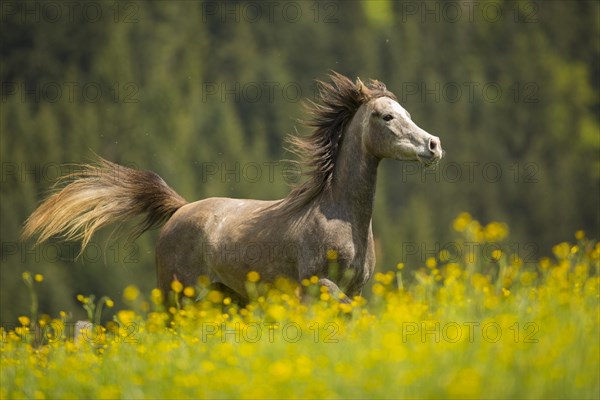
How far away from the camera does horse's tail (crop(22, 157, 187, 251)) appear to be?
11211 millimetres

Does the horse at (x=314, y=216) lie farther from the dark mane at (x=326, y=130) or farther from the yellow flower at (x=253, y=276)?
the yellow flower at (x=253, y=276)

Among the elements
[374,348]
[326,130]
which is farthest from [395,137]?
[374,348]

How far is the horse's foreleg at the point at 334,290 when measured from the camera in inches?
357

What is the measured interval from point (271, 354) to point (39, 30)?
5298 centimetres

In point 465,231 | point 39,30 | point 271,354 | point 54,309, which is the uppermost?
point 39,30

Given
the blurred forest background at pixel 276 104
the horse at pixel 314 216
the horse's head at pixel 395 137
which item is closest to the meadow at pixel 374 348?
the horse at pixel 314 216

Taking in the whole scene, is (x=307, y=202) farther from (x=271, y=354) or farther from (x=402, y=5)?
(x=402, y=5)

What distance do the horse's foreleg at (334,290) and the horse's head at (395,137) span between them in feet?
3.89

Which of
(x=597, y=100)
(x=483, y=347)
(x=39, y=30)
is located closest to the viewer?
(x=483, y=347)

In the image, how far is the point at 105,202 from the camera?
1136cm

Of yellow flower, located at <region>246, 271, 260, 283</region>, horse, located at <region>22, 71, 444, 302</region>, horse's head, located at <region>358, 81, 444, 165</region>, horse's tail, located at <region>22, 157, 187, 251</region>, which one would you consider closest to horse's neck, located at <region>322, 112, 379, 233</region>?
horse, located at <region>22, 71, 444, 302</region>

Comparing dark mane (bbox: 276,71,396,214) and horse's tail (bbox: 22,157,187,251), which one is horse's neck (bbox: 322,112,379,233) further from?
horse's tail (bbox: 22,157,187,251)

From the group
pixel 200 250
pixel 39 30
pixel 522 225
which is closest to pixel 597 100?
pixel 522 225

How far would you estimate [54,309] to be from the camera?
40.1m
